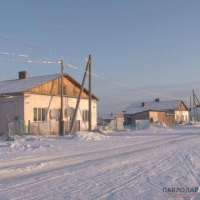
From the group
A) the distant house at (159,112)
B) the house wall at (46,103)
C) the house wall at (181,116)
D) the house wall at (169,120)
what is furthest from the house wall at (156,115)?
the house wall at (46,103)

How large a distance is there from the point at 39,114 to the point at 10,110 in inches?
105

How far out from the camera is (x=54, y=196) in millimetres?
6152

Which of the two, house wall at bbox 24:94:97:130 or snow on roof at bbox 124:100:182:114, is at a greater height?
snow on roof at bbox 124:100:182:114

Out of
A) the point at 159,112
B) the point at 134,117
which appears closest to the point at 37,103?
the point at 134,117

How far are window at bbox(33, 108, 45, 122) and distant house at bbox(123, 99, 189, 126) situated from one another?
30.3m

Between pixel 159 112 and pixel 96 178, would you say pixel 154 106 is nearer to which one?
pixel 159 112

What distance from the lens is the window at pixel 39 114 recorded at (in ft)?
88.5

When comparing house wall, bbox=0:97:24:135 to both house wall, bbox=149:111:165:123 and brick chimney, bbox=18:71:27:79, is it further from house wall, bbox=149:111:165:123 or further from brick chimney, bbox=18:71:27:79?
house wall, bbox=149:111:165:123

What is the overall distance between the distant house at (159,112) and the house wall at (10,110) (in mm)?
32918

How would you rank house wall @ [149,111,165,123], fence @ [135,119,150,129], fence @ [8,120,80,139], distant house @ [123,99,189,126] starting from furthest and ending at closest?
distant house @ [123,99,189,126] → house wall @ [149,111,165,123] → fence @ [135,119,150,129] → fence @ [8,120,80,139]

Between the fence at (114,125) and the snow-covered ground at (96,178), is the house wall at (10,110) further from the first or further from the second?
the snow-covered ground at (96,178)

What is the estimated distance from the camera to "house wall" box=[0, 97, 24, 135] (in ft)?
84.3

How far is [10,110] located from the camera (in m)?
26.2

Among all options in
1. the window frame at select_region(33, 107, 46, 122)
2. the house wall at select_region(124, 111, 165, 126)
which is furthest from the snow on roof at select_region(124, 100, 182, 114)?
the window frame at select_region(33, 107, 46, 122)
